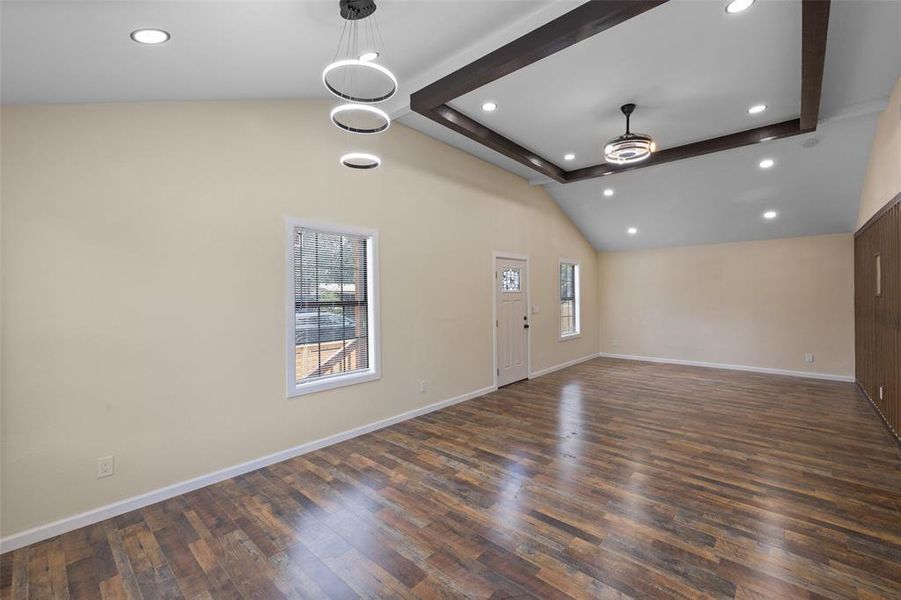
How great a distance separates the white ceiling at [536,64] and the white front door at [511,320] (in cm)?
174

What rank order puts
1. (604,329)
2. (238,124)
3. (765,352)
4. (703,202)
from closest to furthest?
(238,124)
(703,202)
(765,352)
(604,329)

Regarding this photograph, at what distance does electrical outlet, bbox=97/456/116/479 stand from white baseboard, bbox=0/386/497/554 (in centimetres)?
21

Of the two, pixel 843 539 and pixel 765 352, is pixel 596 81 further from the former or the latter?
pixel 765 352

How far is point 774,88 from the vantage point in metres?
3.66

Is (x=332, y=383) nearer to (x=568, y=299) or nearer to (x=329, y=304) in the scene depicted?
(x=329, y=304)

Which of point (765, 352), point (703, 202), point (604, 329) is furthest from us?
point (604, 329)

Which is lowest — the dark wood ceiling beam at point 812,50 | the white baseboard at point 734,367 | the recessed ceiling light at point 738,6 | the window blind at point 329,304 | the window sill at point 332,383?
the white baseboard at point 734,367

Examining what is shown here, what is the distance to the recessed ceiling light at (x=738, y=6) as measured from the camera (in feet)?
8.17

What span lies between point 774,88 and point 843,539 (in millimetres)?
3704

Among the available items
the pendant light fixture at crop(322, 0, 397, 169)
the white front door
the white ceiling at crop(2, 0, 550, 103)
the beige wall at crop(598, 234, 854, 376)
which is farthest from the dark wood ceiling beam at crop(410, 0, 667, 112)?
the beige wall at crop(598, 234, 854, 376)

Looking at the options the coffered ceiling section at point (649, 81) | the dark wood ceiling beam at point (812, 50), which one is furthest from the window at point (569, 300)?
the dark wood ceiling beam at point (812, 50)

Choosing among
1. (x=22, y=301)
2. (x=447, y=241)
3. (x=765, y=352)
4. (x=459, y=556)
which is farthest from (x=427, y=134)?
(x=765, y=352)

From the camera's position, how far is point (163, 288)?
9.50ft

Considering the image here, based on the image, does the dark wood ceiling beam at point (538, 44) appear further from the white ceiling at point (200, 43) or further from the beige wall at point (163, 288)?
the beige wall at point (163, 288)
